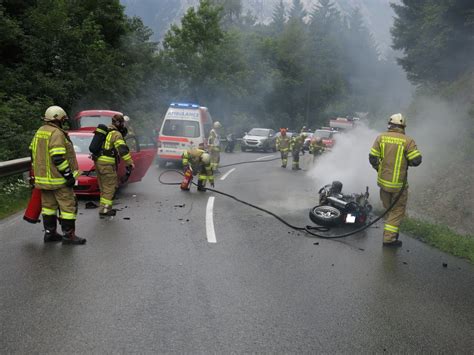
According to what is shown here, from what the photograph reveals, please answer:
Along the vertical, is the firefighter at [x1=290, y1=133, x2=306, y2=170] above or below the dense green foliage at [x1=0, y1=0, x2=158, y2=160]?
below

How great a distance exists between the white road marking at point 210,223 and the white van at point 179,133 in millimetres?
7465

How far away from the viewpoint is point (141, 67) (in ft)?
118

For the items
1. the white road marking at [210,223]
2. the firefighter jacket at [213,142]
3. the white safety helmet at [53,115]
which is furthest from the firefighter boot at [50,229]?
the firefighter jacket at [213,142]

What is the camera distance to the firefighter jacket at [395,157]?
7.71 m

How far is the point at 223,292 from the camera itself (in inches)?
203

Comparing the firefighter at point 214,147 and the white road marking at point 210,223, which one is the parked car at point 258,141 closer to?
the firefighter at point 214,147

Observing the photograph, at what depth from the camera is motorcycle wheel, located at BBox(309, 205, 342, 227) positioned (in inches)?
338

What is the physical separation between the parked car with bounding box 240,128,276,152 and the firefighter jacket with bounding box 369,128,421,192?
86.1 ft

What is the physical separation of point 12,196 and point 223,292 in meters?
7.15

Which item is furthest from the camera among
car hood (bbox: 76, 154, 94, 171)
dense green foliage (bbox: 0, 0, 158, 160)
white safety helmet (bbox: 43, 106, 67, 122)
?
dense green foliage (bbox: 0, 0, 158, 160)

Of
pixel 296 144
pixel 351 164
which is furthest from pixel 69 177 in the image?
pixel 296 144

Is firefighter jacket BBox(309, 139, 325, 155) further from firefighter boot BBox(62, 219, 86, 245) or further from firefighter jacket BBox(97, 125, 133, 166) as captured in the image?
firefighter boot BBox(62, 219, 86, 245)

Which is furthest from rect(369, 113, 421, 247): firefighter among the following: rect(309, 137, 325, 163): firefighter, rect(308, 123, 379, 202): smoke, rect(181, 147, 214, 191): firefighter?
rect(309, 137, 325, 163): firefighter

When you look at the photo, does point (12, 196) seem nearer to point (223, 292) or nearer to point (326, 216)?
point (326, 216)
